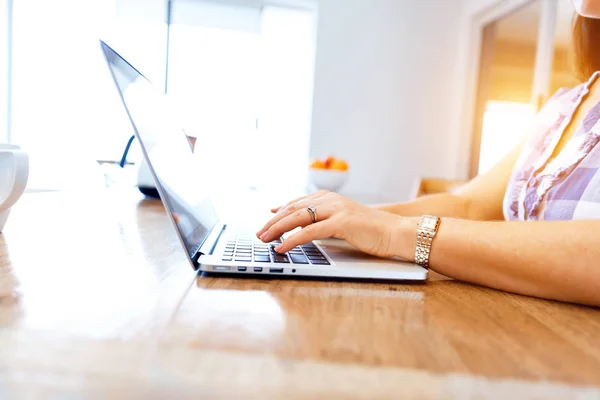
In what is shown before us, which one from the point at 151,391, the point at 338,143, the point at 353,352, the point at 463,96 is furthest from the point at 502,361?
the point at 463,96

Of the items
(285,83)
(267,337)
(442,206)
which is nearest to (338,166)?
(442,206)

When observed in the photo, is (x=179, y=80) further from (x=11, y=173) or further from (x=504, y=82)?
(x=11, y=173)

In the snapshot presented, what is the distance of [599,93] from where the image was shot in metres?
0.94

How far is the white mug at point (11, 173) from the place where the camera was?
Result: 61 centimetres

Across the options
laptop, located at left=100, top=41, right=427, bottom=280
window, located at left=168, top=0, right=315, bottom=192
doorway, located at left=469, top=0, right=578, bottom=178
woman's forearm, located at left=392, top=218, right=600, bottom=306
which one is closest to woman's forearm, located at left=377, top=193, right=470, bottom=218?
laptop, located at left=100, top=41, right=427, bottom=280

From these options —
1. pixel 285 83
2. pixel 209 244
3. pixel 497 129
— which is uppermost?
pixel 285 83

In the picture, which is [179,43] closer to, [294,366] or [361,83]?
[361,83]

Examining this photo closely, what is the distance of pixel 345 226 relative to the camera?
64cm

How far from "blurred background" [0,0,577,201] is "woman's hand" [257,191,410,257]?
11.2 feet

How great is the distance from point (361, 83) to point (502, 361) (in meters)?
4.07

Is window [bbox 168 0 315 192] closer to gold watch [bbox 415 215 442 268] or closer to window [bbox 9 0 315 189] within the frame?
window [bbox 9 0 315 189]

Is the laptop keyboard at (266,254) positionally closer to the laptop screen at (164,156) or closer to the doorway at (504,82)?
the laptop screen at (164,156)

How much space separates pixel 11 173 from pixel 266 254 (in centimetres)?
35

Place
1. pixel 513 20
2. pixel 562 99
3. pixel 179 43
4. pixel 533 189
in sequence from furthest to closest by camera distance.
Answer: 1. pixel 179 43
2. pixel 513 20
3. pixel 562 99
4. pixel 533 189
